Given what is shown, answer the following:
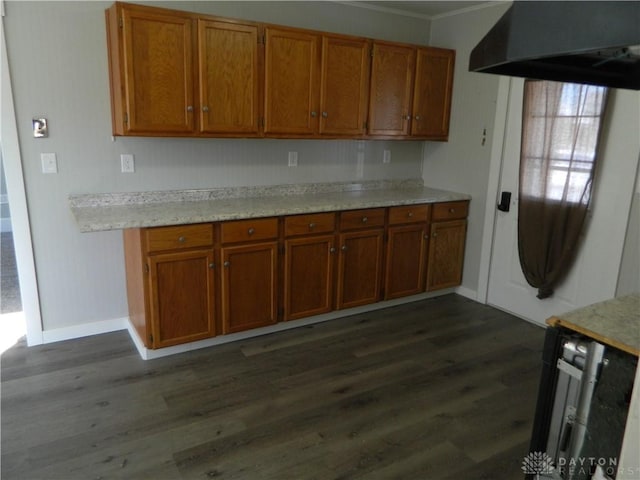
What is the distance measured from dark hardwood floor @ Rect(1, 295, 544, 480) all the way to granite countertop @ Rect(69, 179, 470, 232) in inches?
34.9

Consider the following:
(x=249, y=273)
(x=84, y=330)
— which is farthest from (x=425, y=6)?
(x=84, y=330)

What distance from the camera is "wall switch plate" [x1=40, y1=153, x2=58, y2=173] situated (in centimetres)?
294

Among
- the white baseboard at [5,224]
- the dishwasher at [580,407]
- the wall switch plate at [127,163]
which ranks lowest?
the white baseboard at [5,224]

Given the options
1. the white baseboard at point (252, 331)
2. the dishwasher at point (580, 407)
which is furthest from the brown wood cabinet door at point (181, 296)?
the dishwasher at point (580, 407)

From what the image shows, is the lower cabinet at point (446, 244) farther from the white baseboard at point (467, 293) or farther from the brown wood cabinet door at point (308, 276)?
the brown wood cabinet door at point (308, 276)

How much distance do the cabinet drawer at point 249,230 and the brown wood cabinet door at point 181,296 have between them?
0.15 metres

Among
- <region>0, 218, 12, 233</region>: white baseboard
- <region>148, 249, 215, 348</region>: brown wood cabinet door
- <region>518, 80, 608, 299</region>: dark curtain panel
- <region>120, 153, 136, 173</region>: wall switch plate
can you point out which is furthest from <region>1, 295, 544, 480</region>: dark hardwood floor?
<region>0, 218, 12, 233</region>: white baseboard

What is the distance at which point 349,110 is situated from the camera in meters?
3.62

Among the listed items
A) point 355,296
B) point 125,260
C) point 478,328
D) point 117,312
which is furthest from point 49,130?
point 478,328

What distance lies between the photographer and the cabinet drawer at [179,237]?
2760 mm

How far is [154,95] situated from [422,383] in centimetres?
231

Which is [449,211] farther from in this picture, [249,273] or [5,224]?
[5,224]

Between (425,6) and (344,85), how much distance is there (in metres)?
1.08

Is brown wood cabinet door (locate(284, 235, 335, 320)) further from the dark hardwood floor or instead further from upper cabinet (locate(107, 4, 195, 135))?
upper cabinet (locate(107, 4, 195, 135))
